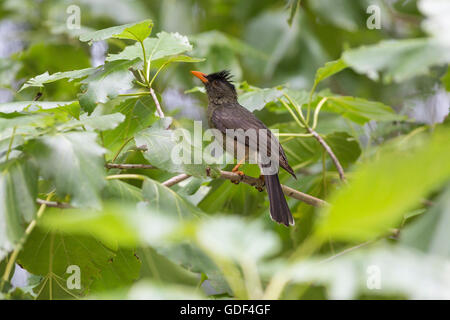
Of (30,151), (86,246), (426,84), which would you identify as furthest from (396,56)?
(426,84)

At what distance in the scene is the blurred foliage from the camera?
0.97 metres

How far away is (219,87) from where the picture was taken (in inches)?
155

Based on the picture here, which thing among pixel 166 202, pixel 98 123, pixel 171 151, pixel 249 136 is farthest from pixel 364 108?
pixel 98 123

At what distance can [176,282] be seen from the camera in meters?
2.48

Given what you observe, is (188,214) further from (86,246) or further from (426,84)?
(426,84)

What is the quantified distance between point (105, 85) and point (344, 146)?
1565 mm

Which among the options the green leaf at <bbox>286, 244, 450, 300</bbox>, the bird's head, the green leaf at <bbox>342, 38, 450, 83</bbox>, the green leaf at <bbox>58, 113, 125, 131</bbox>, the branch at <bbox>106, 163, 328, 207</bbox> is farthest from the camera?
the bird's head

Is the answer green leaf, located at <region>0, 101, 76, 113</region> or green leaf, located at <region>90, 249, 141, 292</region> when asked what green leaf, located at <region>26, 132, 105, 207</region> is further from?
green leaf, located at <region>90, 249, 141, 292</region>

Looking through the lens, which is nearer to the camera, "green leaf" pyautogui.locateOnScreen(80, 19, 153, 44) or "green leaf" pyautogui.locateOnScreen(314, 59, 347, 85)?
"green leaf" pyautogui.locateOnScreen(80, 19, 153, 44)

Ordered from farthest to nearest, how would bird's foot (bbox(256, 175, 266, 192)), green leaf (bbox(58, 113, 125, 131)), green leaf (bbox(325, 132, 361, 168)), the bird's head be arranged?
the bird's head, green leaf (bbox(325, 132, 361, 168)), bird's foot (bbox(256, 175, 266, 192)), green leaf (bbox(58, 113, 125, 131))

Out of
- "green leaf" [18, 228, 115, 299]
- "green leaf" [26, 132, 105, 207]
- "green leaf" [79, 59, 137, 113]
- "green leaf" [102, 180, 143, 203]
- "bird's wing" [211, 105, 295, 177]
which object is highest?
"green leaf" [79, 59, 137, 113]

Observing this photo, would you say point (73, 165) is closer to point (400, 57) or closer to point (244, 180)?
point (400, 57)

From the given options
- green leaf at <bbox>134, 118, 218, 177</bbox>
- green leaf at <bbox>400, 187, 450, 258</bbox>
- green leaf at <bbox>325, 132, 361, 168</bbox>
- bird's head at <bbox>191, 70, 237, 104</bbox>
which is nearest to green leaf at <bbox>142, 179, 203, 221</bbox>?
green leaf at <bbox>134, 118, 218, 177</bbox>
